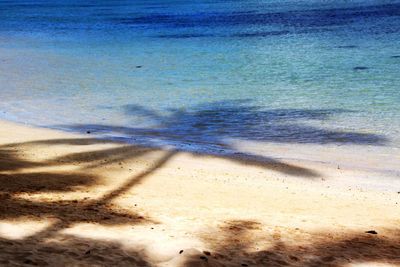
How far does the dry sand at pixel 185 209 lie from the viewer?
574cm

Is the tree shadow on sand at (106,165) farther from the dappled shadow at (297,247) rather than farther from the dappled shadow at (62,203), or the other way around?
the dappled shadow at (297,247)

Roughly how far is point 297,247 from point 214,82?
48.0 feet

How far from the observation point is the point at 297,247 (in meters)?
6.18

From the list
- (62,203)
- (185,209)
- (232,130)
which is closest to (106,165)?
(62,203)

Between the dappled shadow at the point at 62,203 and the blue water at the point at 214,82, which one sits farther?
the blue water at the point at 214,82

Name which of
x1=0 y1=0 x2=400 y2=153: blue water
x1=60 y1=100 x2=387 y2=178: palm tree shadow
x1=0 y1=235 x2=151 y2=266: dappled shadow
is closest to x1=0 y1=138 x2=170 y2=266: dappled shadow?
x1=0 y1=235 x2=151 y2=266: dappled shadow

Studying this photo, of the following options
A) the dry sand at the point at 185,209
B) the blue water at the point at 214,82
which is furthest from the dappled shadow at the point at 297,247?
the blue water at the point at 214,82

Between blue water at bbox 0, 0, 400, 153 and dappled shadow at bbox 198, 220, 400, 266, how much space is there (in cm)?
527

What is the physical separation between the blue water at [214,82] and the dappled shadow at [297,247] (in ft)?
17.3

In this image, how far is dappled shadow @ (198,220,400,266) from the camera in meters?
5.78

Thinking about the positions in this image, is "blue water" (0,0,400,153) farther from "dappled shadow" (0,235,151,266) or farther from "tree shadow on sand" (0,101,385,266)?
"dappled shadow" (0,235,151,266)

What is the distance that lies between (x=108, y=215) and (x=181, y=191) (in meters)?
1.74

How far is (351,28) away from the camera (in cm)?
3825

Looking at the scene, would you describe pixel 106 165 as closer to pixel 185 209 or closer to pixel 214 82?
pixel 185 209
